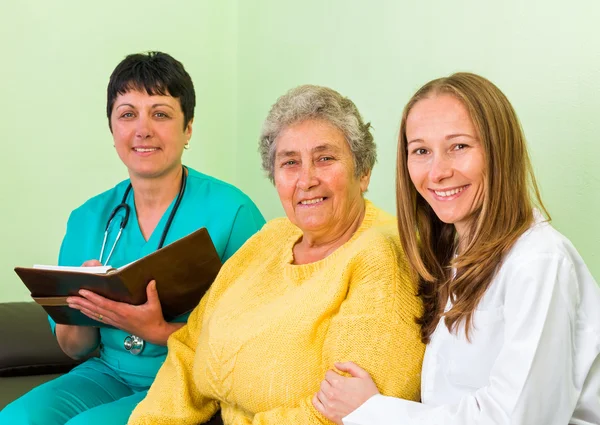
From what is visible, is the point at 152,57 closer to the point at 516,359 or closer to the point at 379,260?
the point at 379,260

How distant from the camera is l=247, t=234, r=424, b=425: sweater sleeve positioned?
1.46m

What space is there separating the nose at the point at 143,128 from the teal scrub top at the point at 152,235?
7.6 inches

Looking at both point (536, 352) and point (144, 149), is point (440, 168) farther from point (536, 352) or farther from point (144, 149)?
point (144, 149)

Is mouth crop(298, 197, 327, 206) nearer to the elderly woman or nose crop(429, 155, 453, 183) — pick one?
the elderly woman

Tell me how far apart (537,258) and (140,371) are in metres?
1.29

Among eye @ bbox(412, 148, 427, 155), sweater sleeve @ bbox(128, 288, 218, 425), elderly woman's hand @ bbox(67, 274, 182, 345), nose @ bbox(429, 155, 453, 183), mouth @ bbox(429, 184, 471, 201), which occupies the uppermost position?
eye @ bbox(412, 148, 427, 155)

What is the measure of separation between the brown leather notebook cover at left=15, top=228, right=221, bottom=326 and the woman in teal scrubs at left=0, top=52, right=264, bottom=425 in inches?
4.5

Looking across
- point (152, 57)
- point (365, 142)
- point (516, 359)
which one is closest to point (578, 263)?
point (516, 359)

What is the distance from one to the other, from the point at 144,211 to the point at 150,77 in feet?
1.29

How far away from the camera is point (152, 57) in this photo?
2.26 m

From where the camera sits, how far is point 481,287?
4.29ft

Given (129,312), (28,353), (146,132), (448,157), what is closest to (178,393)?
(129,312)

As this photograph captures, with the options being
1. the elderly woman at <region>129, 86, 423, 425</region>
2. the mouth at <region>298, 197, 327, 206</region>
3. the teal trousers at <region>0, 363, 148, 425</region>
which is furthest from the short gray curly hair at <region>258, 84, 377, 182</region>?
the teal trousers at <region>0, 363, 148, 425</region>

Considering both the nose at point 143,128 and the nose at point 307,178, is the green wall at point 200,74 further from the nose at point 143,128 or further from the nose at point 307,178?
the nose at point 143,128
